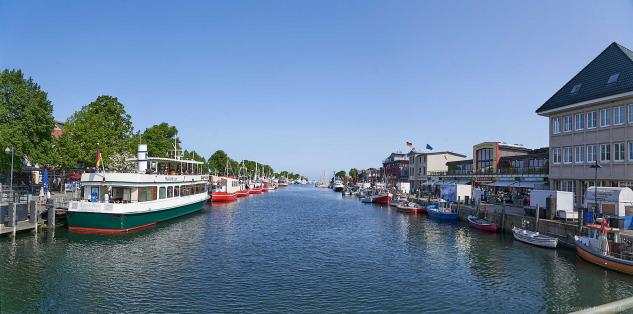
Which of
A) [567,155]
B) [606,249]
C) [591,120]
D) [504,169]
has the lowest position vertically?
[606,249]

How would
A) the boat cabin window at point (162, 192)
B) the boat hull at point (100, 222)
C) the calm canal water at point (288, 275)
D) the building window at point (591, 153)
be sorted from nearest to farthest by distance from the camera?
the calm canal water at point (288, 275) → the boat hull at point (100, 222) → the building window at point (591, 153) → the boat cabin window at point (162, 192)

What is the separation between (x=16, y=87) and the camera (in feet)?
177

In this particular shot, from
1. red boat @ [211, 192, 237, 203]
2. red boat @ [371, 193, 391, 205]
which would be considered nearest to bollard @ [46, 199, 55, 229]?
red boat @ [211, 192, 237, 203]

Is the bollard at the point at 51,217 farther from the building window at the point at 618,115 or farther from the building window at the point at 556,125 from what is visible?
the building window at the point at 618,115

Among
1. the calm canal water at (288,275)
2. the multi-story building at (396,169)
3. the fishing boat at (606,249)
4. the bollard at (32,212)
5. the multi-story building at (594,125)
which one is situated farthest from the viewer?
the multi-story building at (396,169)

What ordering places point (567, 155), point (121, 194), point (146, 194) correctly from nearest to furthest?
point (121, 194) < point (146, 194) < point (567, 155)

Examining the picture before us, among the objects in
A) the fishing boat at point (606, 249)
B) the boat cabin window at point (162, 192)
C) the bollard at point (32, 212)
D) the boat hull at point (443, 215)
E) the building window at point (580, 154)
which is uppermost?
the building window at point (580, 154)

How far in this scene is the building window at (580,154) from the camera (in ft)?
152

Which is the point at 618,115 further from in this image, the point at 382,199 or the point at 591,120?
the point at 382,199

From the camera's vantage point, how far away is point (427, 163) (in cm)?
11319

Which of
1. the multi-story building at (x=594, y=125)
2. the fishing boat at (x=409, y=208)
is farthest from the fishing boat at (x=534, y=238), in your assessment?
the fishing boat at (x=409, y=208)

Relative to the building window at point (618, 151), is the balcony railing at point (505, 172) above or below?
below

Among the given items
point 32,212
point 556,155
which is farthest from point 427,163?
point 32,212

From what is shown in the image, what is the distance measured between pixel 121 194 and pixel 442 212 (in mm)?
45884
